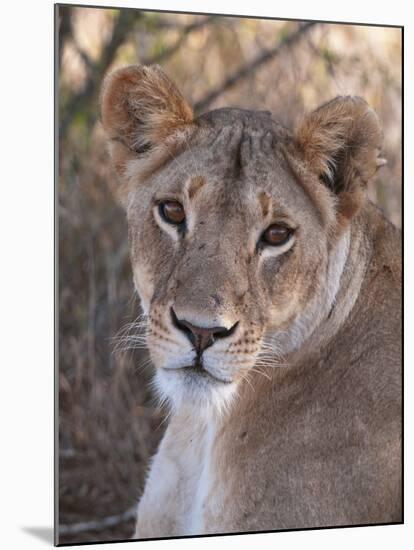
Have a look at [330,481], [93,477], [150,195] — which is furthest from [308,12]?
[93,477]

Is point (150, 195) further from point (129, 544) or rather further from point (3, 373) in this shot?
point (129, 544)

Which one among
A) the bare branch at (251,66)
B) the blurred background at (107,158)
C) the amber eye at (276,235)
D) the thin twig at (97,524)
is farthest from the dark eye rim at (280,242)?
the thin twig at (97,524)

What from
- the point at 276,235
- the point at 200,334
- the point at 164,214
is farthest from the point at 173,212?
the point at 200,334

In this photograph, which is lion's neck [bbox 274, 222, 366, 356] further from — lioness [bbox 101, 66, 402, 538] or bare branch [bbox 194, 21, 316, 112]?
bare branch [bbox 194, 21, 316, 112]

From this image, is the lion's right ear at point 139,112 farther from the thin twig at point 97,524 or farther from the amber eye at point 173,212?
the thin twig at point 97,524

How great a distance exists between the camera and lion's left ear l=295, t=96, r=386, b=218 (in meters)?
4.09

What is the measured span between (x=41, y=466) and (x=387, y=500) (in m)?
1.22

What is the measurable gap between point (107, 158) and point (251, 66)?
26.7 inches

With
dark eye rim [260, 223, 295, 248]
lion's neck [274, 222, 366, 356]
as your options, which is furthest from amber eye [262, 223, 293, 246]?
lion's neck [274, 222, 366, 356]

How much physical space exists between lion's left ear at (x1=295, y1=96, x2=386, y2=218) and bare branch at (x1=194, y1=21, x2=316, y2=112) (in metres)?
0.88

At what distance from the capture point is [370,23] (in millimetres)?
4895

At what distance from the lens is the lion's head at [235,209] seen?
153 inches

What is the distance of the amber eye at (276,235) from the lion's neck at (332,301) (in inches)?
7.6

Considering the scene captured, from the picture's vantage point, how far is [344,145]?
4.12 metres
